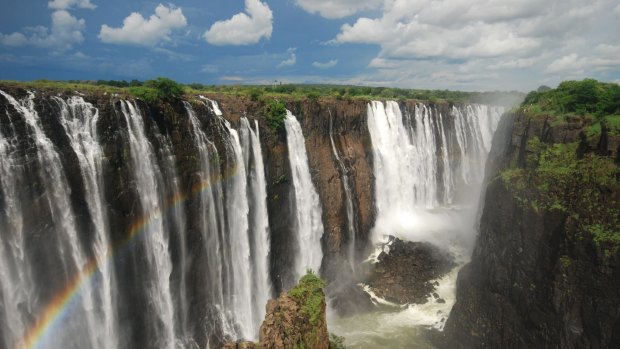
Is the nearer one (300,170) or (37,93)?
(37,93)

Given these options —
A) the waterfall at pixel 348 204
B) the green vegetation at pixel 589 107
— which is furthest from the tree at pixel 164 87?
the green vegetation at pixel 589 107

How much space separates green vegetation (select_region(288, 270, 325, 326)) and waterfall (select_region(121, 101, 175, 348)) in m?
7.97

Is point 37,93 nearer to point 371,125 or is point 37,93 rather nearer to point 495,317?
point 495,317

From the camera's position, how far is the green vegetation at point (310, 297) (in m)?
11.8

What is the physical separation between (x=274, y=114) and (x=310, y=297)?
1514cm

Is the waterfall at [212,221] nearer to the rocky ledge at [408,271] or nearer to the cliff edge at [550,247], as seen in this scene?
the rocky ledge at [408,271]

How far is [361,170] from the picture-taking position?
107ft

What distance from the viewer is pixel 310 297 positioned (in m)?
12.5

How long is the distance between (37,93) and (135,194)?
17.4 ft

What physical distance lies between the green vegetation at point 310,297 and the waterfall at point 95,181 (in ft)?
27.8

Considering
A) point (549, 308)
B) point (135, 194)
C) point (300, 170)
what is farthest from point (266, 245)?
point (549, 308)

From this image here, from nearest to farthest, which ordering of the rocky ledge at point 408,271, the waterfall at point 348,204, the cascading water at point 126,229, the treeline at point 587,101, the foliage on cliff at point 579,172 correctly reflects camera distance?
the cascading water at point 126,229 → the foliage on cliff at point 579,172 → the treeline at point 587,101 → the rocky ledge at point 408,271 → the waterfall at point 348,204

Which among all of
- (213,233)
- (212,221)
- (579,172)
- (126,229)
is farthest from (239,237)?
(579,172)

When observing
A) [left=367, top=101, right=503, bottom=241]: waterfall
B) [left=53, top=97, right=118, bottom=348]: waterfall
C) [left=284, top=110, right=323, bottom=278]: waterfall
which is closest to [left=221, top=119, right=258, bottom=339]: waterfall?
[left=284, top=110, right=323, bottom=278]: waterfall
